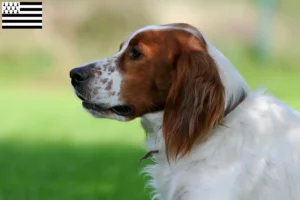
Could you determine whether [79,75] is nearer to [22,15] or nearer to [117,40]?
[22,15]

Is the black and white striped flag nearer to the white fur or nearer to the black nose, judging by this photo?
the black nose

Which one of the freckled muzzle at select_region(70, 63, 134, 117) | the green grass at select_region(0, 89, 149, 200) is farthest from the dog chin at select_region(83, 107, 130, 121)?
the green grass at select_region(0, 89, 149, 200)

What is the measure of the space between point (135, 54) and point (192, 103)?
44 centimetres

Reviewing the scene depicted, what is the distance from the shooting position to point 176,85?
138 inches

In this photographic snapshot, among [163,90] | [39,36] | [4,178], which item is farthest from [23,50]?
[163,90]

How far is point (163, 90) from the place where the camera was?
357cm

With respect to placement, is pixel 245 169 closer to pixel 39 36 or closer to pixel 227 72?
pixel 227 72

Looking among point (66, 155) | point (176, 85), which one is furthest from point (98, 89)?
point (66, 155)

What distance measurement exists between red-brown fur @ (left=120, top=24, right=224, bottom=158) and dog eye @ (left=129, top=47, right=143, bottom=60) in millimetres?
19

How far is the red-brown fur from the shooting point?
3.43 metres

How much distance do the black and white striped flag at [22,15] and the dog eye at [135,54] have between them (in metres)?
9.32

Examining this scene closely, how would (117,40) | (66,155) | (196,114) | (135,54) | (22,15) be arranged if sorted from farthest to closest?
(117,40)
(22,15)
(66,155)
(135,54)
(196,114)

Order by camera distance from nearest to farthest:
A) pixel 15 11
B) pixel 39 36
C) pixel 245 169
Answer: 1. pixel 245 169
2. pixel 15 11
3. pixel 39 36

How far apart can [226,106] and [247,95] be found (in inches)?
7.0
